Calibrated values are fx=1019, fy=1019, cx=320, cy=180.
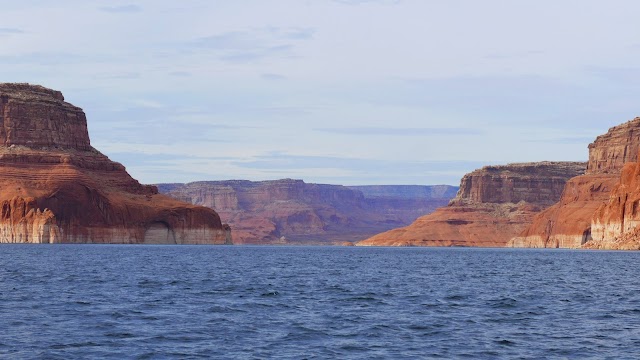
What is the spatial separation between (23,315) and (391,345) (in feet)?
65.3

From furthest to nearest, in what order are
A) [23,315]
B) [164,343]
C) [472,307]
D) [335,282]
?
[335,282]
[472,307]
[23,315]
[164,343]

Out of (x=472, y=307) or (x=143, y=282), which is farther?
(x=143, y=282)

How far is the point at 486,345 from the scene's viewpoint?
4394 cm

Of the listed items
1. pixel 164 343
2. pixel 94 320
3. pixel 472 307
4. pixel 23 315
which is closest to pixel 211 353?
pixel 164 343

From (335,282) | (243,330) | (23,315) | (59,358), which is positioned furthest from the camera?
(335,282)

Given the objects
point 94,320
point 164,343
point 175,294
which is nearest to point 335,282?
point 175,294

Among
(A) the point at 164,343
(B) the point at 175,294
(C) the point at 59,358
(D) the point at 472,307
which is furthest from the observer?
(B) the point at 175,294

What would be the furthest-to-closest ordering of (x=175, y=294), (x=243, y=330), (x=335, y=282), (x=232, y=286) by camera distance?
(x=335, y=282)
(x=232, y=286)
(x=175, y=294)
(x=243, y=330)

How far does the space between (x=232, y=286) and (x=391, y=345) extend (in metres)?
32.3

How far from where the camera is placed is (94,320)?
165ft

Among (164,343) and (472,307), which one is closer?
(164,343)

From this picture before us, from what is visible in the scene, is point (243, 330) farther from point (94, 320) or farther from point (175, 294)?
point (175, 294)

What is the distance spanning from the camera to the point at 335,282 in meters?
82.9

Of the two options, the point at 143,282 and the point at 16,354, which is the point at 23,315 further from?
the point at 143,282
